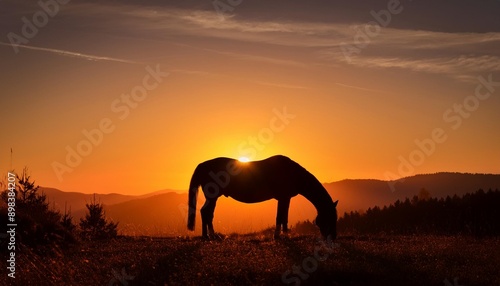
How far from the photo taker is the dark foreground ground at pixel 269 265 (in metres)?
12.3

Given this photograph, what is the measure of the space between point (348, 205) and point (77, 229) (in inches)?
6589

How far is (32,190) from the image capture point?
27.1m

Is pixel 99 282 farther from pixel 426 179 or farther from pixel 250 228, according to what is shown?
pixel 426 179

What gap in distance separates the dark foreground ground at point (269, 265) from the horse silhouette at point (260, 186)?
2.94m

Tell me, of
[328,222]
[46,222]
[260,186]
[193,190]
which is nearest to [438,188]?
[260,186]

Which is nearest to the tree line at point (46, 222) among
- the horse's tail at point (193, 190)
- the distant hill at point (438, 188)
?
the horse's tail at point (193, 190)

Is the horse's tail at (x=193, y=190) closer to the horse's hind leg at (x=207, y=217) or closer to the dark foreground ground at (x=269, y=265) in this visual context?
the horse's hind leg at (x=207, y=217)

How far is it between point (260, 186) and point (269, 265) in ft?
33.0

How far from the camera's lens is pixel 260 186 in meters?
23.4

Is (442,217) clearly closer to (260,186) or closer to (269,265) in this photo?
(260,186)

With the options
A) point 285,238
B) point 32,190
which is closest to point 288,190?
point 285,238

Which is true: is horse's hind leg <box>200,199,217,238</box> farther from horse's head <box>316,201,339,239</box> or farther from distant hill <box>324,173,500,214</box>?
distant hill <box>324,173,500,214</box>

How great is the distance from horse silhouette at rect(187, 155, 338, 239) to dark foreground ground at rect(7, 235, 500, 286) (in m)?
2.94

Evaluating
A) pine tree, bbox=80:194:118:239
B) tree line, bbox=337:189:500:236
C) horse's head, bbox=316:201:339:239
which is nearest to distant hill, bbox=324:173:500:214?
tree line, bbox=337:189:500:236
